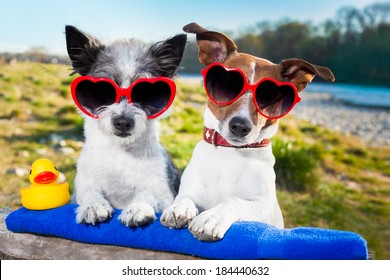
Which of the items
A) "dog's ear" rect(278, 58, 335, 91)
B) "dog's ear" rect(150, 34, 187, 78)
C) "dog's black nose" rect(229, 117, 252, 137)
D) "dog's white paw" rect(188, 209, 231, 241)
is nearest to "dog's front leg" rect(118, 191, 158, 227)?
"dog's white paw" rect(188, 209, 231, 241)

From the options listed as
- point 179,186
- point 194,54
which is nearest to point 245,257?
point 179,186

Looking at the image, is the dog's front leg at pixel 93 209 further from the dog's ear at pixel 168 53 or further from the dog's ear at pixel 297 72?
the dog's ear at pixel 297 72

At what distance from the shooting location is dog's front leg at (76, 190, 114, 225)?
2.18 meters

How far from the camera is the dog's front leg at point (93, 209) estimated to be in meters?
2.18

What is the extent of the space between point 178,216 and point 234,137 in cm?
41

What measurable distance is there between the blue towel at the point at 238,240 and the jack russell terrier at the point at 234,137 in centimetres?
6

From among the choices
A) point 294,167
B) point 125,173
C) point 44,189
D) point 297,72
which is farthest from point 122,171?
point 294,167

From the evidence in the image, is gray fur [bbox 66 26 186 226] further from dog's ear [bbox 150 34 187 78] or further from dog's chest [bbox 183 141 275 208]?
dog's chest [bbox 183 141 275 208]

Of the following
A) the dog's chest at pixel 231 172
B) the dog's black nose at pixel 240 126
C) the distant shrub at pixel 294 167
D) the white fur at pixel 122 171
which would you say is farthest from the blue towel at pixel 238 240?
the distant shrub at pixel 294 167

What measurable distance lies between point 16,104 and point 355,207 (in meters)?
4.00

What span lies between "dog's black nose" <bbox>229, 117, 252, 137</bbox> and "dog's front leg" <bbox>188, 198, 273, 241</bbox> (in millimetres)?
292

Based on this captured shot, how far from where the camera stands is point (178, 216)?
6.67 feet

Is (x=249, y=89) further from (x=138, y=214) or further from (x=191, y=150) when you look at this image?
(x=191, y=150)

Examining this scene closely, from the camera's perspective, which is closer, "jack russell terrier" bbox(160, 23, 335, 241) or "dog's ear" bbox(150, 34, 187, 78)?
"jack russell terrier" bbox(160, 23, 335, 241)
